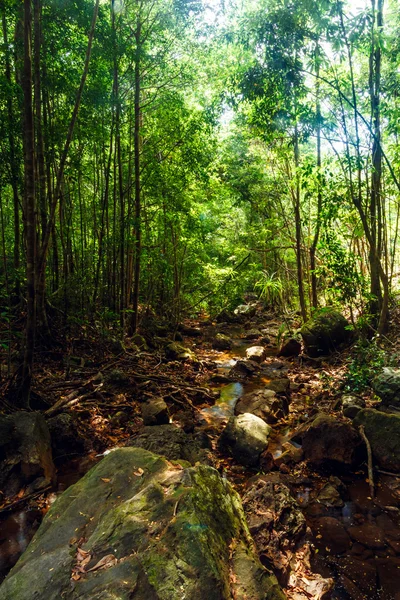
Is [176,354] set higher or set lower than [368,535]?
higher

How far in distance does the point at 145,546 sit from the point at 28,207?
15.1ft

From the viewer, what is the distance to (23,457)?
4.50 m

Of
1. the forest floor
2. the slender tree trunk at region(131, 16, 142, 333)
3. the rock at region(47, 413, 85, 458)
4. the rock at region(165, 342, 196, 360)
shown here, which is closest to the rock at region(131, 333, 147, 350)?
the forest floor

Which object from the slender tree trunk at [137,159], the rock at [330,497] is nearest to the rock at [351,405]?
the rock at [330,497]

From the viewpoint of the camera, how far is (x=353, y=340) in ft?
32.9

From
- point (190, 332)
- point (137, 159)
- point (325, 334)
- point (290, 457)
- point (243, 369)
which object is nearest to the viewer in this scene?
point (290, 457)

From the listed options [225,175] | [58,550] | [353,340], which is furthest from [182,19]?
[58,550]

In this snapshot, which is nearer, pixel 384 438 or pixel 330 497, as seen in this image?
pixel 330 497

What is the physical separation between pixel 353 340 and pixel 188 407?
5.46m

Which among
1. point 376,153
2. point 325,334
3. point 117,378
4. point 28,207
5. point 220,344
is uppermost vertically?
point 376,153

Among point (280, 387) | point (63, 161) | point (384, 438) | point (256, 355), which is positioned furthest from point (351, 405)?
point (63, 161)

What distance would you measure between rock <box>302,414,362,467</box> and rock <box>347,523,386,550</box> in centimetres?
109

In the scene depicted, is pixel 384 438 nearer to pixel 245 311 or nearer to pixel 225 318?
pixel 225 318

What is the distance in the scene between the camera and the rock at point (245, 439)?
5239mm
